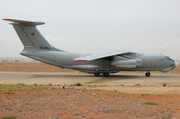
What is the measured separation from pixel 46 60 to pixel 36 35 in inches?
133

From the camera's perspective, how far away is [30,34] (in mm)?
21922

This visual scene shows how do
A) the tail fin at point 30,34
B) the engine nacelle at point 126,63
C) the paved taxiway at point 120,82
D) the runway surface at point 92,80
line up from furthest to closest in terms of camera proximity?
the engine nacelle at point 126,63, the tail fin at point 30,34, the runway surface at point 92,80, the paved taxiway at point 120,82

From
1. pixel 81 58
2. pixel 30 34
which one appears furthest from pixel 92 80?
pixel 30 34

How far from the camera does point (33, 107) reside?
7.20 metres

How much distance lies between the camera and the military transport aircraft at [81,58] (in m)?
21.8

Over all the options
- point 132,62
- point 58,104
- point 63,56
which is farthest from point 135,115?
point 63,56

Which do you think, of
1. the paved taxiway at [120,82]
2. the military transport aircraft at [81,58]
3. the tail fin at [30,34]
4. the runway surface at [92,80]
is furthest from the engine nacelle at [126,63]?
the tail fin at [30,34]

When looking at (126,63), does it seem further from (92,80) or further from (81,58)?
(81,58)

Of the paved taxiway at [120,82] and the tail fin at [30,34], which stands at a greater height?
the tail fin at [30,34]

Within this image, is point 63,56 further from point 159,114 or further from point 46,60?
point 159,114

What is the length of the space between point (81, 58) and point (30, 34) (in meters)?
6.97

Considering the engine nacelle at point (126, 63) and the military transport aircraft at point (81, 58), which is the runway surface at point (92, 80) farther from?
the military transport aircraft at point (81, 58)

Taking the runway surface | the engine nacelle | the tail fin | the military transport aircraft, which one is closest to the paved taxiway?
the runway surface

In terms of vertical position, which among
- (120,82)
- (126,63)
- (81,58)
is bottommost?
(120,82)
